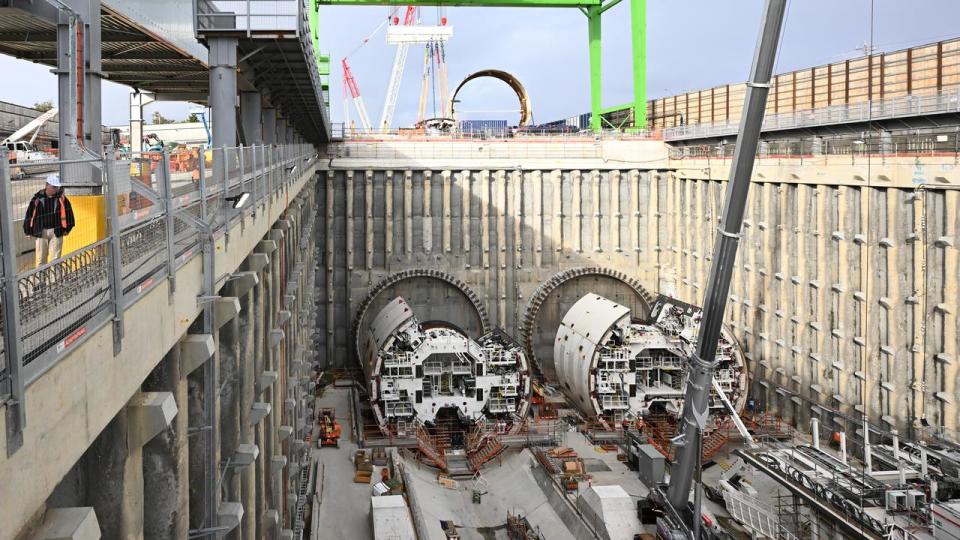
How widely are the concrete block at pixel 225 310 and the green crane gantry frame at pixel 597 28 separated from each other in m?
32.3

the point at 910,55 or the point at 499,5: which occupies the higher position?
the point at 499,5

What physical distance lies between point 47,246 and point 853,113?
1024 inches

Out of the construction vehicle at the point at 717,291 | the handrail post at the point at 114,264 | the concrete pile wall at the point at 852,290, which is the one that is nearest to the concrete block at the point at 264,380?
the handrail post at the point at 114,264

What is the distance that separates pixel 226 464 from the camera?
798cm

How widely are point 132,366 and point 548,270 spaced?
2965 cm

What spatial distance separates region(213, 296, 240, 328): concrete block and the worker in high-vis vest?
2.31 meters

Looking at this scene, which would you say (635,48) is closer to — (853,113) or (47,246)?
(853,113)

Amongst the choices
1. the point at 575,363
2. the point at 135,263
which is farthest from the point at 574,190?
the point at 135,263

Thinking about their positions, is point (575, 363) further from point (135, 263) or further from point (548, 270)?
point (135, 263)

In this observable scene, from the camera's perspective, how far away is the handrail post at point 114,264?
4141 millimetres

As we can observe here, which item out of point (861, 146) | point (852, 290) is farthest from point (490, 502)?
point (861, 146)

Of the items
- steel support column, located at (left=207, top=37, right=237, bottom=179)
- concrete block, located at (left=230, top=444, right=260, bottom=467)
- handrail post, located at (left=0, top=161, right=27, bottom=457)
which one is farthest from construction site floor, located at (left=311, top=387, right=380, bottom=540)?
handrail post, located at (left=0, top=161, right=27, bottom=457)

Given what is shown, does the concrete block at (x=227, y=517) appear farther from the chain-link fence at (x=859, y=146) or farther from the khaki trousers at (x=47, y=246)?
the chain-link fence at (x=859, y=146)

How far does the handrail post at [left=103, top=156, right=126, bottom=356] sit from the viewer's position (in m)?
4.14
